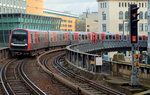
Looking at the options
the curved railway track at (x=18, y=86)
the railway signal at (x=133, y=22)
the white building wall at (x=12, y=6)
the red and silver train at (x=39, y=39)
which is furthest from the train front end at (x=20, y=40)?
the white building wall at (x=12, y=6)

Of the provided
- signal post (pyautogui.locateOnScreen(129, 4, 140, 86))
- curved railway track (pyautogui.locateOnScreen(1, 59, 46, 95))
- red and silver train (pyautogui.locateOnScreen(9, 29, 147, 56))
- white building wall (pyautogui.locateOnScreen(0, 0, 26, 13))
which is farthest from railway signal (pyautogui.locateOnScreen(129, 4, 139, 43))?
white building wall (pyautogui.locateOnScreen(0, 0, 26, 13))

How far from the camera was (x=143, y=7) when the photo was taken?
87.4m

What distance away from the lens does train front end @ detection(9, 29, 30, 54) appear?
113 ft

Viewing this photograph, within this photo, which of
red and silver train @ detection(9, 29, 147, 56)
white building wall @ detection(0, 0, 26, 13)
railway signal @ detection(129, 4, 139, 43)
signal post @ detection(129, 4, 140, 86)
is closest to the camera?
signal post @ detection(129, 4, 140, 86)

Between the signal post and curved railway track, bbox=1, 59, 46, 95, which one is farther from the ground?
the signal post

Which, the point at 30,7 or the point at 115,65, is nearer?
the point at 115,65

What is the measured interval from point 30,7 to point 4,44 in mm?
A: 35051

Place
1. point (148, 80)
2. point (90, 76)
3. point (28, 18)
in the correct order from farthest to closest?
point (28, 18)
point (90, 76)
point (148, 80)

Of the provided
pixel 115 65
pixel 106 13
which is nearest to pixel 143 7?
pixel 106 13

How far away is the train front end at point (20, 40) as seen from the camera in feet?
113

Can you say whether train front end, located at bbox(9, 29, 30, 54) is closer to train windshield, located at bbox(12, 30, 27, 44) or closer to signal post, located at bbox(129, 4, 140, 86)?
train windshield, located at bbox(12, 30, 27, 44)

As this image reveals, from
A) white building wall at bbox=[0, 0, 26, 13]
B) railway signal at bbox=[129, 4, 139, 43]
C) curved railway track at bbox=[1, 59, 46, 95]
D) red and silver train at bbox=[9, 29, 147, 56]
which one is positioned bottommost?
curved railway track at bbox=[1, 59, 46, 95]

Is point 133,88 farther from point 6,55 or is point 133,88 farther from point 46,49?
point 46,49

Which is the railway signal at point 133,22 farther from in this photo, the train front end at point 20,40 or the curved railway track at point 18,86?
the train front end at point 20,40
